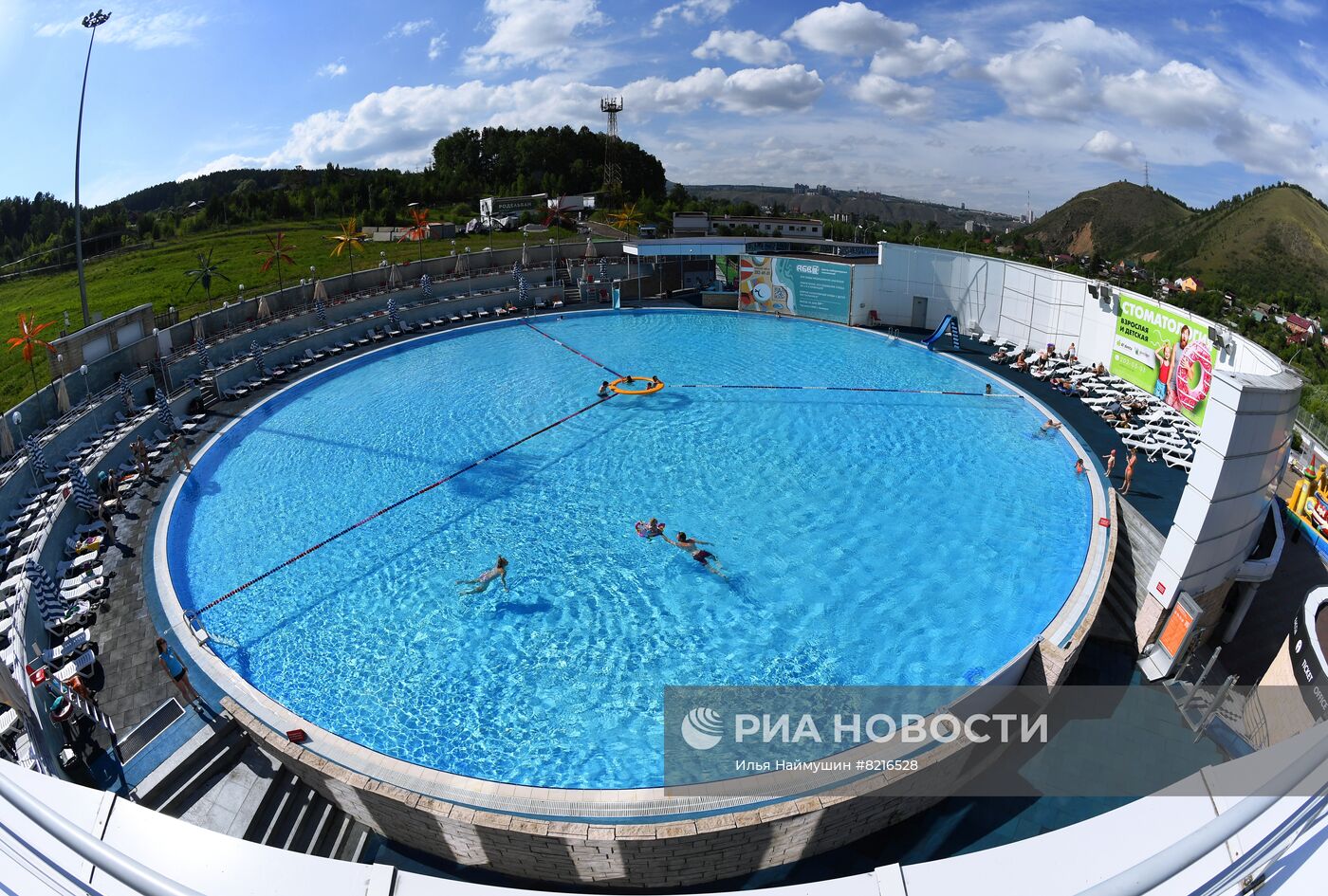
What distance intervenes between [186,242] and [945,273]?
4774 centimetres

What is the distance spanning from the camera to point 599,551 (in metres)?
13.4

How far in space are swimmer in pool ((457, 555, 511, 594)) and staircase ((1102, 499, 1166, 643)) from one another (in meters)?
10.1

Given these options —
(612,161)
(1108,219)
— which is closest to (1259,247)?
(1108,219)

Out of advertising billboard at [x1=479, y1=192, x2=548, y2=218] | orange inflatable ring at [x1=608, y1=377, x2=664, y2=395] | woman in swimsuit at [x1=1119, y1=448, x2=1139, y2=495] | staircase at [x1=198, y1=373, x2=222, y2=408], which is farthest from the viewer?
advertising billboard at [x1=479, y1=192, x2=548, y2=218]

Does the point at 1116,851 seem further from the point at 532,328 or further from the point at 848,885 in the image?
the point at 532,328

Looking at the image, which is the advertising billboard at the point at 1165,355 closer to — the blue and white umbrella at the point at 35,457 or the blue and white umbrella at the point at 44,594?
the blue and white umbrella at the point at 44,594

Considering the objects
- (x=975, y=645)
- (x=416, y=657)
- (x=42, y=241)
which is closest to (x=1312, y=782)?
(x=975, y=645)

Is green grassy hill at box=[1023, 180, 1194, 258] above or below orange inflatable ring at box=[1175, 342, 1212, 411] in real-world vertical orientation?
above

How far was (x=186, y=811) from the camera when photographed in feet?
27.4

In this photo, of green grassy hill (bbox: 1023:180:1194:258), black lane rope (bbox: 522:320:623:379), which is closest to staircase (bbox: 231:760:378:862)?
black lane rope (bbox: 522:320:623:379)

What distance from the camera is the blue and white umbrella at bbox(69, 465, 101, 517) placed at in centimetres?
1411

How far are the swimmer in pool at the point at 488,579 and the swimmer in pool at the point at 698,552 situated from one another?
10.4ft

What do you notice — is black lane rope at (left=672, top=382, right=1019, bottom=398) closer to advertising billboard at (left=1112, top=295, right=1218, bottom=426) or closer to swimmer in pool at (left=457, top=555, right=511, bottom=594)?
advertising billboard at (left=1112, top=295, right=1218, bottom=426)

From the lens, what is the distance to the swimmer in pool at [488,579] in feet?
40.4
